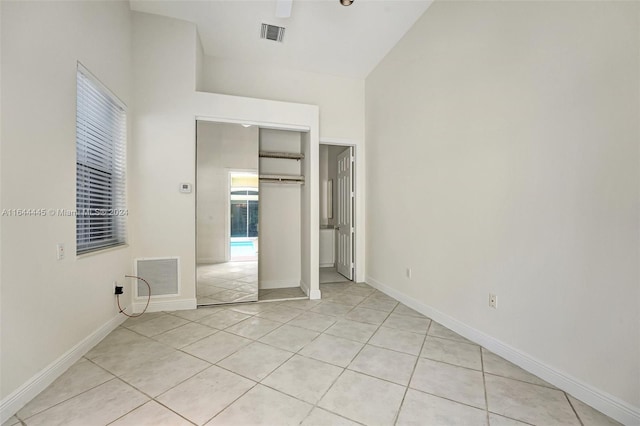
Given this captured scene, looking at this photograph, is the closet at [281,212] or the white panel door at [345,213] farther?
the white panel door at [345,213]

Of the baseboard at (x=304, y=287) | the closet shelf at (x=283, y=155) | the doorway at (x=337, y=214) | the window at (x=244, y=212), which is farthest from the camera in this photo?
the doorway at (x=337, y=214)

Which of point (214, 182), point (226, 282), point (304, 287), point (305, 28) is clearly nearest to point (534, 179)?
point (305, 28)

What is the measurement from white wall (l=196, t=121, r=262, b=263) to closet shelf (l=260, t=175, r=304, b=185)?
0.57m

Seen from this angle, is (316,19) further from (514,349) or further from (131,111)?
(514,349)

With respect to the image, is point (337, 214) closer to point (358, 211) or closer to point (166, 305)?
point (358, 211)

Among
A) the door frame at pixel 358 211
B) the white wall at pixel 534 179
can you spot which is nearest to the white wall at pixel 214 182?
the door frame at pixel 358 211

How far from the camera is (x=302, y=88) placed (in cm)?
428

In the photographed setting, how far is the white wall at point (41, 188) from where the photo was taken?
1.57 m

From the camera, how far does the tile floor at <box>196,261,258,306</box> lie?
135 inches

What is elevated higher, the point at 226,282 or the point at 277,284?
the point at 226,282

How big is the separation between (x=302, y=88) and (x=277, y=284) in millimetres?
3156

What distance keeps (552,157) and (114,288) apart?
159 inches

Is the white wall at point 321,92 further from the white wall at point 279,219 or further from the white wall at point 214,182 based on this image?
the white wall at point 214,182

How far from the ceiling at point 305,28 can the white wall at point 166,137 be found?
1.03ft
